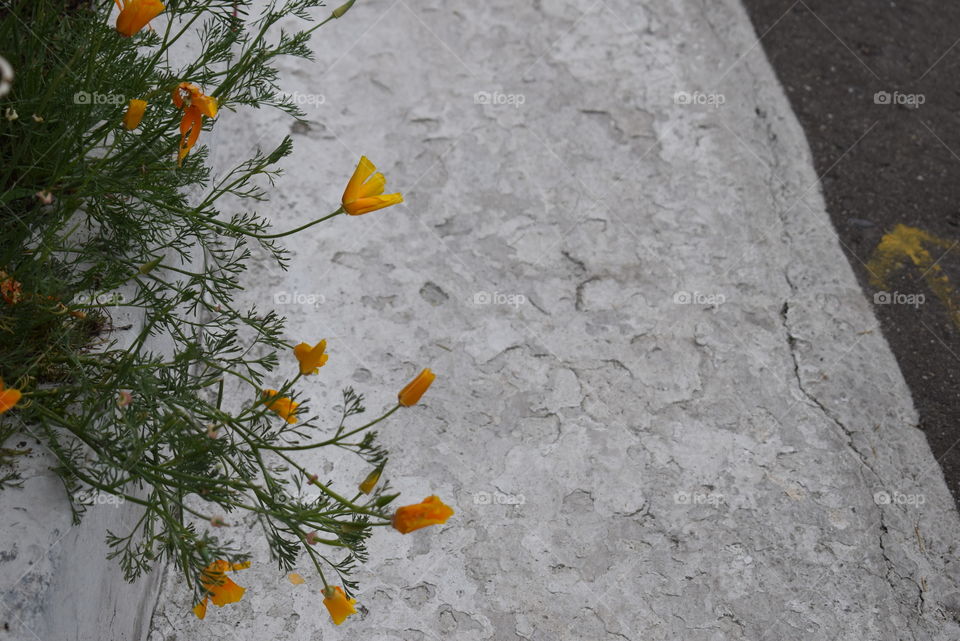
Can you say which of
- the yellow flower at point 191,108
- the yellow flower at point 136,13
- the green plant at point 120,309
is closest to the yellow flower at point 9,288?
the green plant at point 120,309

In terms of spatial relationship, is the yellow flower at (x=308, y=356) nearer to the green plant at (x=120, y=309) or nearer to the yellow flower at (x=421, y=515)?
the green plant at (x=120, y=309)

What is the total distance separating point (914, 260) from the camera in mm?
2795

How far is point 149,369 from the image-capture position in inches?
57.0

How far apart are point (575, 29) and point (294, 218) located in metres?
1.36

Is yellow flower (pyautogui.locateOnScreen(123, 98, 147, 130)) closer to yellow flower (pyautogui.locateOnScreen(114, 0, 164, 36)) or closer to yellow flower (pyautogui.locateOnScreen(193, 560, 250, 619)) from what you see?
yellow flower (pyautogui.locateOnScreen(114, 0, 164, 36))

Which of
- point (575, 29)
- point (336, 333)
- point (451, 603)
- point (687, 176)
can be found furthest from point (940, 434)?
point (575, 29)

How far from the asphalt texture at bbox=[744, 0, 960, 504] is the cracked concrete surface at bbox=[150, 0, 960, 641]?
11cm

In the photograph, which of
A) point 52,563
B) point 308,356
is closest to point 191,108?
point 308,356

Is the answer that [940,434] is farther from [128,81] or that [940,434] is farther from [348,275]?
[128,81]

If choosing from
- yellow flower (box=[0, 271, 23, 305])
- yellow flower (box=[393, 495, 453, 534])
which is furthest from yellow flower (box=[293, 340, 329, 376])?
yellow flower (box=[0, 271, 23, 305])

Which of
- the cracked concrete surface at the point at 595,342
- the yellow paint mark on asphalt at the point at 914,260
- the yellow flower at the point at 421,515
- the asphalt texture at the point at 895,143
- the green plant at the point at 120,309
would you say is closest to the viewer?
the yellow flower at the point at 421,515

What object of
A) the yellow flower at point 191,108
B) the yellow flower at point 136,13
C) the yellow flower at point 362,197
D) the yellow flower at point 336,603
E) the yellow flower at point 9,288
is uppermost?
the yellow flower at point 136,13

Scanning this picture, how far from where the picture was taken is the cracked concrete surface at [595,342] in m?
1.95

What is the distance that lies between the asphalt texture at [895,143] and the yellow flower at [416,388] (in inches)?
60.7
